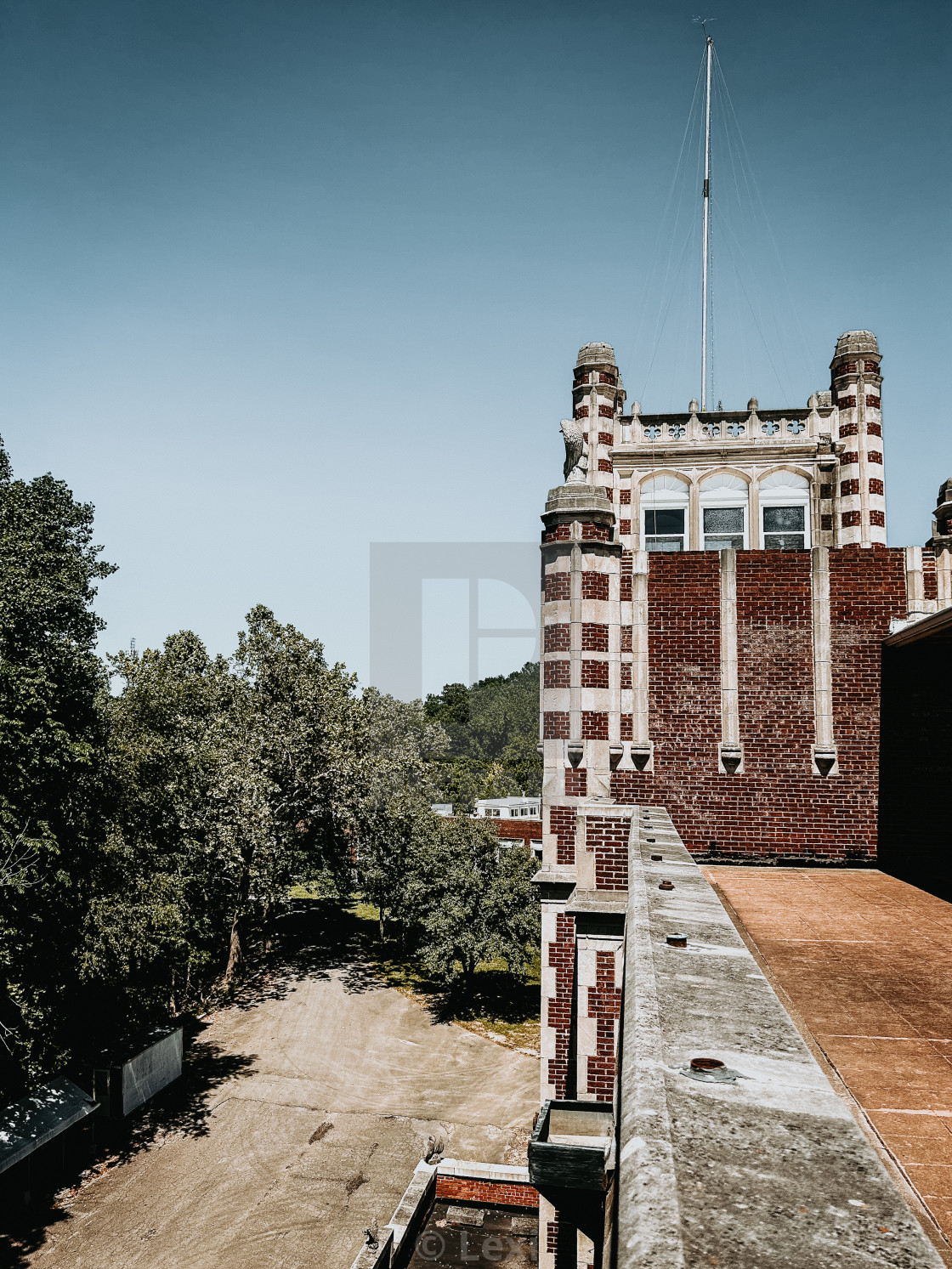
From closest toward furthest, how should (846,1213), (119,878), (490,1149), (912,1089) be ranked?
1. (846,1213)
2. (912,1089)
3. (490,1149)
4. (119,878)

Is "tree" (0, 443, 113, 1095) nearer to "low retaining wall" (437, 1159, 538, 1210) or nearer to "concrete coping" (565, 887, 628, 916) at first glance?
"low retaining wall" (437, 1159, 538, 1210)

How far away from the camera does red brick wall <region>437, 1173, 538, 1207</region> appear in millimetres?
16109

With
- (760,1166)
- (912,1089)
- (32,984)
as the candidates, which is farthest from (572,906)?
(32,984)

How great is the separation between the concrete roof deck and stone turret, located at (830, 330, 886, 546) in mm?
12309

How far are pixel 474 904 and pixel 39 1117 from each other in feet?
46.5

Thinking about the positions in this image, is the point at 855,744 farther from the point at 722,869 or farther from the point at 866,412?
the point at 866,412

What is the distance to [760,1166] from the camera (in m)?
1.78

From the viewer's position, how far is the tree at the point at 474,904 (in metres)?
27.0

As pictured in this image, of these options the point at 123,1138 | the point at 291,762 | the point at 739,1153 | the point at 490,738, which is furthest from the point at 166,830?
the point at 490,738

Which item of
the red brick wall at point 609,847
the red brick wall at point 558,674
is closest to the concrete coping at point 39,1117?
the red brick wall at point 609,847

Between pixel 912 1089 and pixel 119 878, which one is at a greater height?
pixel 912 1089

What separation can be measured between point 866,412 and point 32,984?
21.1 meters

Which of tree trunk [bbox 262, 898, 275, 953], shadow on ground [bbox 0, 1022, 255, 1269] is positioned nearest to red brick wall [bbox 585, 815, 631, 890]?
shadow on ground [bbox 0, 1022, 255, 1269]

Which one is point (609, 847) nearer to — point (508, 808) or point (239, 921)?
point (239, 921)
